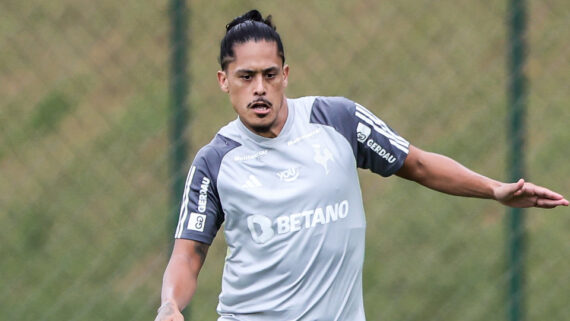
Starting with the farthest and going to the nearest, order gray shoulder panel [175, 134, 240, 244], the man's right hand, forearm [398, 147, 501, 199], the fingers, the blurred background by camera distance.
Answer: the blurred background < forearm [398, 147, 501, 199] < gray shoulder panel [175, 134, 240, 244] < the fingers < the man's right hand

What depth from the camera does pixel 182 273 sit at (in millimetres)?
4203

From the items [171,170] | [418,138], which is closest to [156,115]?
[171,170]

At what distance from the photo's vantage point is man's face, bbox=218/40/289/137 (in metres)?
4.19

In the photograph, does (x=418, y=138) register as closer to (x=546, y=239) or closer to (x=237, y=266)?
(x=546, y=239)

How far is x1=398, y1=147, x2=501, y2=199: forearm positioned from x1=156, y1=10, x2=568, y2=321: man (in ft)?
0.06

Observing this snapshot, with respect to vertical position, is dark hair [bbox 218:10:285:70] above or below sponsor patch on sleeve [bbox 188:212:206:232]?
above

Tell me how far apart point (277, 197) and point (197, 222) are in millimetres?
332

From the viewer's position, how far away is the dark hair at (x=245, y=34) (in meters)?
4.24

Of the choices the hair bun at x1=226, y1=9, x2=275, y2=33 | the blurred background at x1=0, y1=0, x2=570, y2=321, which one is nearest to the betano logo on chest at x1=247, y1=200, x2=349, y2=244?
the hair bun at x1=226, y1=9, x2=275, y2=33

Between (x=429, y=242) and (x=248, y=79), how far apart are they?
2.52 metres

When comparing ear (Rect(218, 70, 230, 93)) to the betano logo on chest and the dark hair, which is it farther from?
the betano logo on chest

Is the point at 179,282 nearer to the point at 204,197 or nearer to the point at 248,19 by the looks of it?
the point at 204,197

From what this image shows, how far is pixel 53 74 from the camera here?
5.91m

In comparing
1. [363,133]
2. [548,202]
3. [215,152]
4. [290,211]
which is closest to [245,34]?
[215,152]
